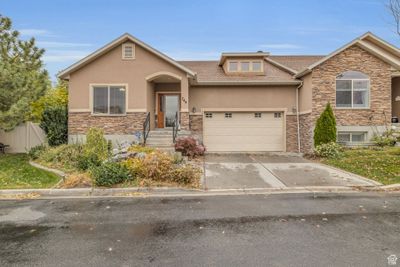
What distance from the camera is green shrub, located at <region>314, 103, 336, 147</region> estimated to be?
47.8 ft

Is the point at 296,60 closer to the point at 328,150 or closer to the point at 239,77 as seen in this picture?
the point at 239,77

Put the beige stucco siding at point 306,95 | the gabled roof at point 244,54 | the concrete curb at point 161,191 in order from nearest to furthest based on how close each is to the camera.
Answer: the concrete curb at point 161,191 < the beige stucco siding at point 306,95 < the gabled roof at point 244,54

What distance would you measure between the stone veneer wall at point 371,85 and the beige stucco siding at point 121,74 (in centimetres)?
704

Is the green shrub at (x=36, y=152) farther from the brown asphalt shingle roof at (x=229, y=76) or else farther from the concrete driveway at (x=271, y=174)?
the brown asphalt shingle roof at (x=229, y=76)

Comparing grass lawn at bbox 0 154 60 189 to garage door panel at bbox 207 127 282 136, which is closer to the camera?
grass lawn at bbox 0 154 60 189

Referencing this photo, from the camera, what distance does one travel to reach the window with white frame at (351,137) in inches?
624

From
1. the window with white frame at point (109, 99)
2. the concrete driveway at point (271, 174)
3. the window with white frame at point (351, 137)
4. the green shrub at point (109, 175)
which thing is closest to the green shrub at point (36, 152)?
the window with white frame at point (109, 99)

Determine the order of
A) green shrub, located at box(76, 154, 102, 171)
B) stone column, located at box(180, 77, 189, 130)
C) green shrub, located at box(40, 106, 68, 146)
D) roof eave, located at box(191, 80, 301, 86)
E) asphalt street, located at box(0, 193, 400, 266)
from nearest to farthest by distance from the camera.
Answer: asphalt street, located at box(0, 193, 400, 266) → green shrub, located at box(76, 154, 102, 171) → green shrub, located at box(40, 106, 68, 146) → stone column, located at box(180, 77, 189, 130) → roof eave, located at box(191, 80, 301, 86)

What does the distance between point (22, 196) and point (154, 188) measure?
3.58m

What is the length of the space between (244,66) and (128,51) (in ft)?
23.7

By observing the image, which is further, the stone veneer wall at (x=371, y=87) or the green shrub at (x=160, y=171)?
the stone veneer wall at (x=371, y=87)

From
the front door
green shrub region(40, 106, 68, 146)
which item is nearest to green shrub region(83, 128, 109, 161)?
green shrub region(40, 106, 68, 146)

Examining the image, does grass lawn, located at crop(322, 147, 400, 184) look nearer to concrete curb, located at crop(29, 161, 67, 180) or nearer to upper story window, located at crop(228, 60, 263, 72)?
upper story window, located at crop(228, 60, 263, 72)

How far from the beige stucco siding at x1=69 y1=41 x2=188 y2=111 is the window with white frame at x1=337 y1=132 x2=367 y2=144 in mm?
8731
